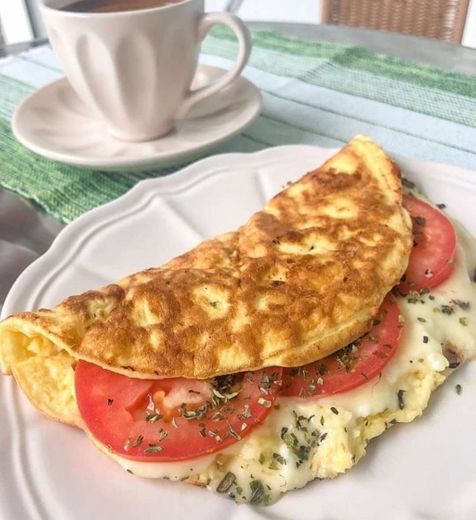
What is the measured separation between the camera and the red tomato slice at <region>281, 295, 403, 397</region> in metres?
0.99

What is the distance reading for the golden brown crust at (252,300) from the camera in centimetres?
97

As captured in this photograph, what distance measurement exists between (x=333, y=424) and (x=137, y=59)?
1.17m

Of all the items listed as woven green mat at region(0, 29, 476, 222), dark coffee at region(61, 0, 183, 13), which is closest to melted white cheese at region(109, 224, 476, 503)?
woven green mat at region(0, 29, 476, 222)

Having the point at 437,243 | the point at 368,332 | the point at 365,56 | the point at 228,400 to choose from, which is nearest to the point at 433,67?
the point at 365,56

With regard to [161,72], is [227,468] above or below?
below

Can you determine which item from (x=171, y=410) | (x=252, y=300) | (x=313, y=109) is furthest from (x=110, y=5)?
(x=171, y=410)

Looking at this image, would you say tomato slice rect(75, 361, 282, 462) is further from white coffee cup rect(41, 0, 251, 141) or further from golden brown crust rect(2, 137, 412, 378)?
white coffee cup rect(41, 0, 251, 141)

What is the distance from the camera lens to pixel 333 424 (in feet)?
3.15

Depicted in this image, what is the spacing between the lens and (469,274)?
123 centimetres

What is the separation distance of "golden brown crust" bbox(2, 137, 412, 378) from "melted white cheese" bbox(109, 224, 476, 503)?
0.27 feet

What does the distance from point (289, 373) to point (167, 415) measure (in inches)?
8.4

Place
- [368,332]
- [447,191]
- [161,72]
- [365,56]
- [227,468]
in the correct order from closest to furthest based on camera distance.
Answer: [227,468], [368,332], [447,191], [161,72], [365,56]

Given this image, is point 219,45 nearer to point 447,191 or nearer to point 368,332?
point 447,191

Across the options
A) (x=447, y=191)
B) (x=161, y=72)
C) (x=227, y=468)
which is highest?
(x=161, y=72)
